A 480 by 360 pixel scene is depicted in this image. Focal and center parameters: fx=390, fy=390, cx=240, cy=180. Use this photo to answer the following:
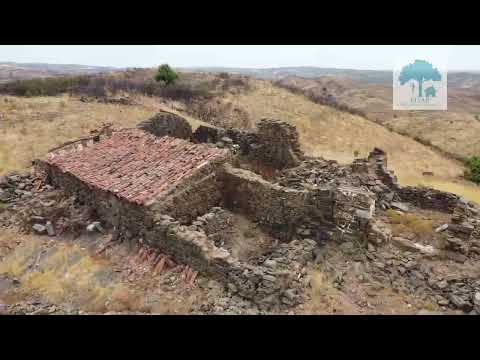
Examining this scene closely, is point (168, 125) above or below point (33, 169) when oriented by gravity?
above

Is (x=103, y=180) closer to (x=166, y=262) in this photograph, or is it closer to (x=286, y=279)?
(x=166, y=262)

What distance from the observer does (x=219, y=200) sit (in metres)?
10.1

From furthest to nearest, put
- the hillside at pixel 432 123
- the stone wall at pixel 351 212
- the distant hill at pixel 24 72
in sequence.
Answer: the distant hill at pixel 24 72 < the hillside at pixel 432 123 < the stone wall at pixel 351 212

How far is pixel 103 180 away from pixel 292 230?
4.81 meters

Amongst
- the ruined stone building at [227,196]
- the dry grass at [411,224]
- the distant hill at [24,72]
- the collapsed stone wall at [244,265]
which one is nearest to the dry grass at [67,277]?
the ruined stone building at [227,196]

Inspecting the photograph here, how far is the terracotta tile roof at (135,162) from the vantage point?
9.00 metres

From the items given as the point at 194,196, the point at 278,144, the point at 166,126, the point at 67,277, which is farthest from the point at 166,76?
the point at 67,277

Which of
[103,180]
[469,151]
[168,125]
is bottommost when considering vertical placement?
[469,151]

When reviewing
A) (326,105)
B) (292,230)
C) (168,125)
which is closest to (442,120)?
(326,105)

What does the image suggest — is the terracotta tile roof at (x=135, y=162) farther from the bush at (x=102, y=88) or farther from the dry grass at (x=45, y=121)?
the bush at (x=102, y=88)

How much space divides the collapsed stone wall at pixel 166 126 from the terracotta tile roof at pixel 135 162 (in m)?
2.43

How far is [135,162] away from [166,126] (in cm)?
509

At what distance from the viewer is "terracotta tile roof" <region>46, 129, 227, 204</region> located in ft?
29.5

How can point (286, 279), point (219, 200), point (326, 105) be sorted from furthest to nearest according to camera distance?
point (326, 105) → point (219, 200) → point (286, 279)
